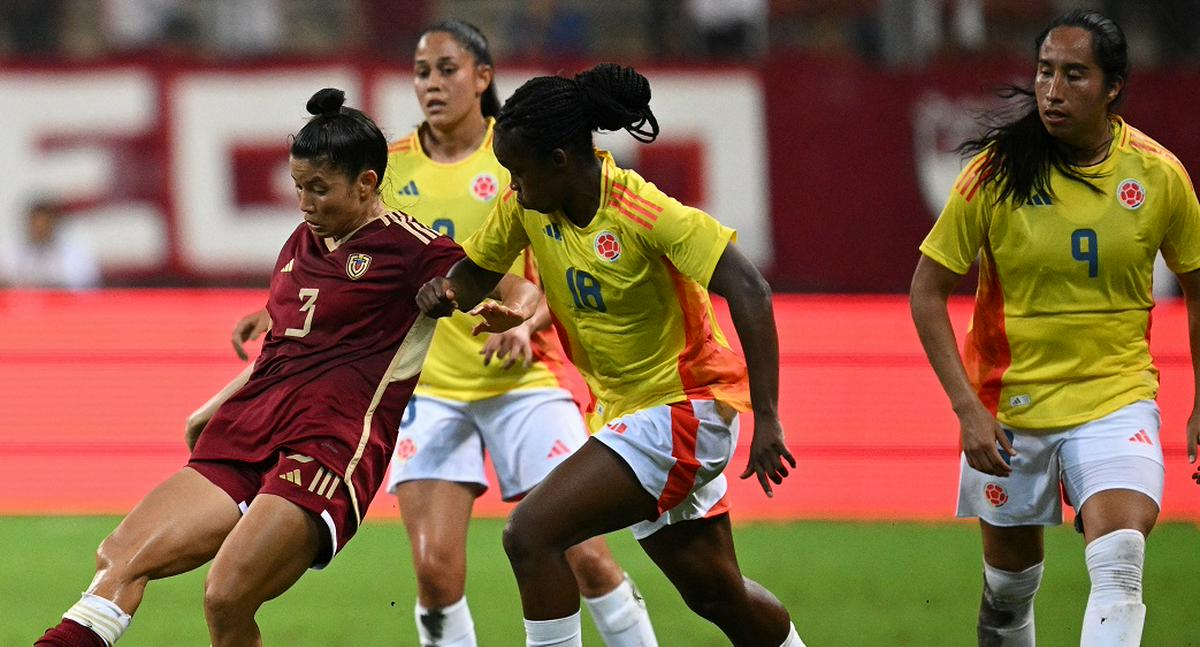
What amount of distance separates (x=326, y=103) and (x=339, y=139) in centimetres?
14

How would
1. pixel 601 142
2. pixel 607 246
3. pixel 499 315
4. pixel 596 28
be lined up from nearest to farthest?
1. pixel 607 246
2. pixel 499 315
3. pixel 601 142
4. pixel 596 28

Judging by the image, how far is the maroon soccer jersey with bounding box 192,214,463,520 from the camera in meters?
4.60

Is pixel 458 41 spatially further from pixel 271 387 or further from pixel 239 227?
pixel 239 227

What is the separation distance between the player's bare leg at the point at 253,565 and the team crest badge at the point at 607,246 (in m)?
1.11

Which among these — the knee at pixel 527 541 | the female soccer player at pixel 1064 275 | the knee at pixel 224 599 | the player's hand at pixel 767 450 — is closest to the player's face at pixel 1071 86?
the female soccer player at pixel 1064 275

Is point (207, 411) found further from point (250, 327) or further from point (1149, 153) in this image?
point (1149, 153)

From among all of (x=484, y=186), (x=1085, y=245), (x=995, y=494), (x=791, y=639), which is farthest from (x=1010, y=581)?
(x=484, y=186)

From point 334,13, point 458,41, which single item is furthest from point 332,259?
point 334,13

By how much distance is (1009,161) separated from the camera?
4.92 meters

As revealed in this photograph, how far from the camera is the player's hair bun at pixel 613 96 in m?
4.61

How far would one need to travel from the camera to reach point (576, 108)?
4.59 metres

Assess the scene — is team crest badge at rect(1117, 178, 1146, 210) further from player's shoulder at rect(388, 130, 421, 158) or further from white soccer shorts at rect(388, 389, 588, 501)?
player's shoulder at rect(388, 130, 421, 158)

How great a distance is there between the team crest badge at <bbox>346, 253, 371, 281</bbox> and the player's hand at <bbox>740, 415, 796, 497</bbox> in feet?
4.00

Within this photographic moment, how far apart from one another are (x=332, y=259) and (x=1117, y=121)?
2444 millimetres
